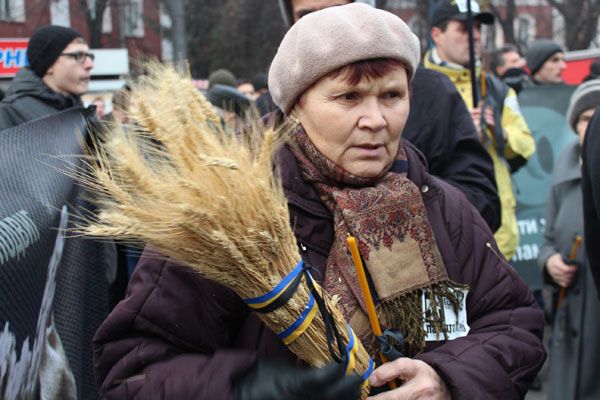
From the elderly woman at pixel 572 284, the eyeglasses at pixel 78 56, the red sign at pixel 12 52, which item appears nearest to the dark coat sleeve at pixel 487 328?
the elderly woman at pixel 572 284

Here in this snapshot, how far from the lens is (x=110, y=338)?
1.92 m

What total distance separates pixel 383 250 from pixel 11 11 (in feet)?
89.7

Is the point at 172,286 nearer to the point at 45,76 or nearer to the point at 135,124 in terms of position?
the point at 135,124

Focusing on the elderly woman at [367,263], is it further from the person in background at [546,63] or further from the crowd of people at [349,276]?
the person in background at [546,63]

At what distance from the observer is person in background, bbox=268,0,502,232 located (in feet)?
10.0

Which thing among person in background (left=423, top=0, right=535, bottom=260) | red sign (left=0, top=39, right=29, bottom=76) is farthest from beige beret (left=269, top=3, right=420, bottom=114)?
red sign (left=0, top=39, right=29, bottom=76)

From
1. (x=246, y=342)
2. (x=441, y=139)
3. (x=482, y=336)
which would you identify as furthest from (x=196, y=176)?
(x=441, y=139)

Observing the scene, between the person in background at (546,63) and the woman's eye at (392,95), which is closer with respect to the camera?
the woman's eye at (392,95)

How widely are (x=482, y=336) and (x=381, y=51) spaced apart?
750 mm

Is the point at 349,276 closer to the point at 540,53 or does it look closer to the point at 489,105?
the point at 489,105

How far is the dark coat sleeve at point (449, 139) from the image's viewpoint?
3.06 metres

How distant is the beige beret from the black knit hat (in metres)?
3.62

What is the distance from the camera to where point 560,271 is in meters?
4.56

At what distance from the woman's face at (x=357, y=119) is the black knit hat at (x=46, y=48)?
12.2 feet
